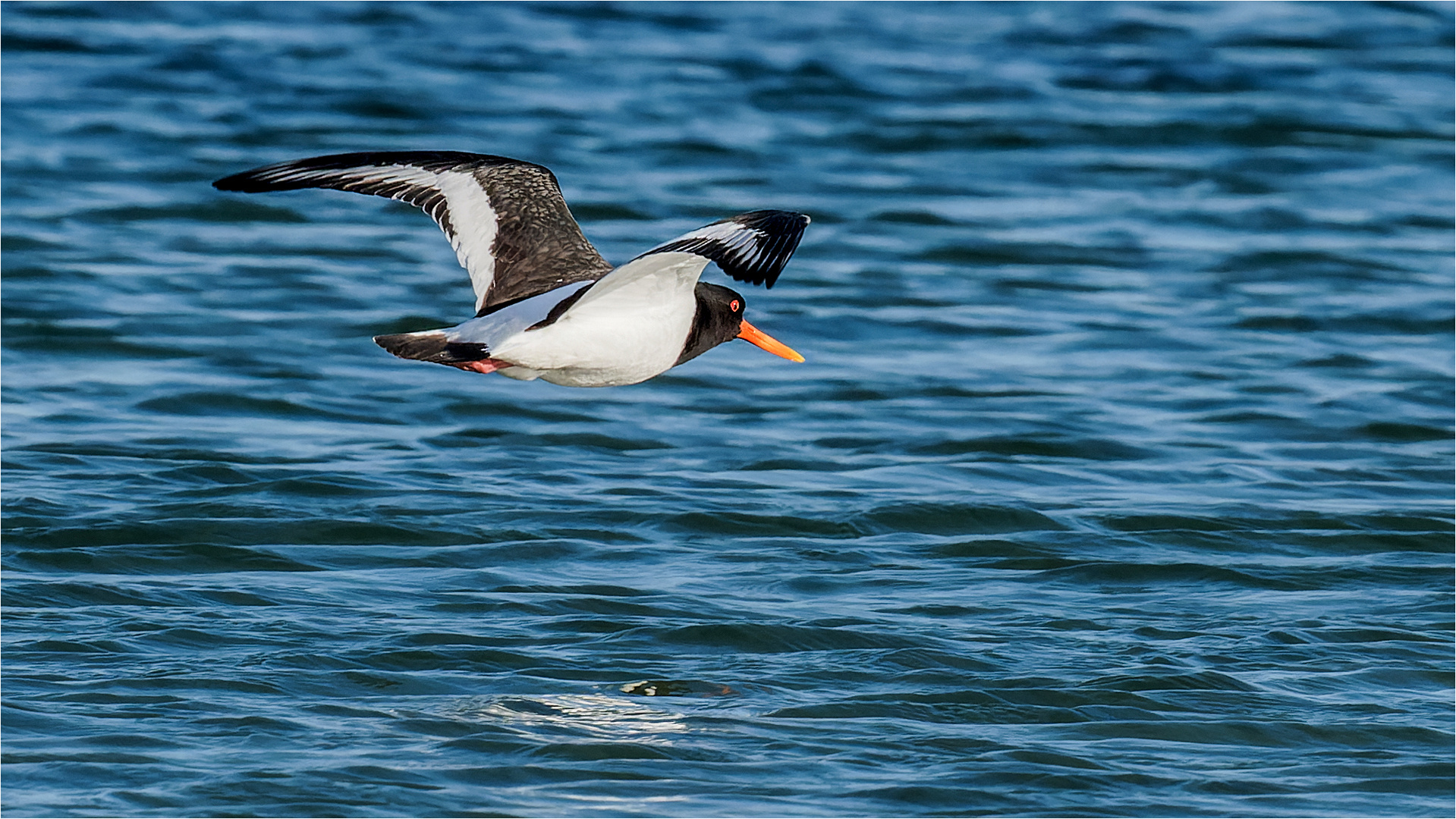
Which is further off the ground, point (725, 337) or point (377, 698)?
point (725, 337)

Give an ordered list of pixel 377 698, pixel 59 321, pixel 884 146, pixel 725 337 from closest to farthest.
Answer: pixel 377 698, pixel 725 337, pixel 59 321, pixel 884 146

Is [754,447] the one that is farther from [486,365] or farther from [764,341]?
[486,365]

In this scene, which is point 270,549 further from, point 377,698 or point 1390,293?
point 1390,293

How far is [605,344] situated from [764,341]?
1.64 metres

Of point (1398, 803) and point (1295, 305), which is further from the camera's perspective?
point (1295, 305)

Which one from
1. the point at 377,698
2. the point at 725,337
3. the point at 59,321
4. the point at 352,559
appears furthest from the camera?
the point at 59,321

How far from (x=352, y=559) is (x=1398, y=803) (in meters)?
4.92

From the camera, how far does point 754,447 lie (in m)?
12.1

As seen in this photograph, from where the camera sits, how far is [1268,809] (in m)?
7.45

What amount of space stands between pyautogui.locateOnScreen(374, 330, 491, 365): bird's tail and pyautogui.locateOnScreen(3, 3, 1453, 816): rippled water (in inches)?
56.8

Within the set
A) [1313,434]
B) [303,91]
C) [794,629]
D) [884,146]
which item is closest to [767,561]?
[794,629]

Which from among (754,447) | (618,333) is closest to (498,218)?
(618,333)

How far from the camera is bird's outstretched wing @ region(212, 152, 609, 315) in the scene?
8.53 m

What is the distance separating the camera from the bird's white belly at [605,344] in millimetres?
7566
